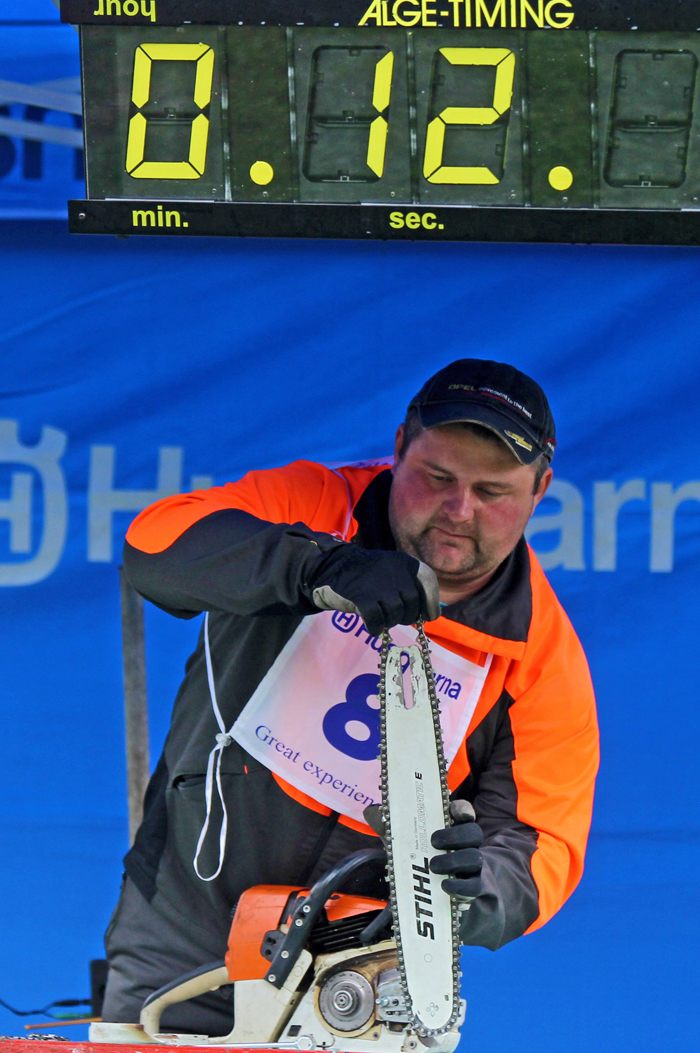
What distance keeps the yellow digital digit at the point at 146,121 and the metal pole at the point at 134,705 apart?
4.21ft

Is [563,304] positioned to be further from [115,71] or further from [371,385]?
[115,71]

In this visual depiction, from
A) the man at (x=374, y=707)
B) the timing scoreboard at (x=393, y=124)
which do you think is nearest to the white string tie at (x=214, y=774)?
the man at (x=374, y=707)

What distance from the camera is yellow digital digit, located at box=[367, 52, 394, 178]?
2121 mm

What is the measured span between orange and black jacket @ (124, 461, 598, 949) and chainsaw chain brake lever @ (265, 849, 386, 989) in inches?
13.3

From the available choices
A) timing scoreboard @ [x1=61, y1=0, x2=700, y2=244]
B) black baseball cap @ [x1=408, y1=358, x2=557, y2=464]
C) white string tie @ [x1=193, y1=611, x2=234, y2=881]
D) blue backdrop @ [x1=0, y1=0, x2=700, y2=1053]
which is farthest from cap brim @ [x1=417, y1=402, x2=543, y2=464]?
blue backdrop @ [x1=0, y1=0, x2=700, y2=1053]

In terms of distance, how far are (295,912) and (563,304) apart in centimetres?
196

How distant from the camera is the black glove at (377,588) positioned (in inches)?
63.0

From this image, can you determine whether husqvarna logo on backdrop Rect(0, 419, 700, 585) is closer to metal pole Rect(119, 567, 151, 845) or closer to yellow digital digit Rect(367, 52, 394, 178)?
metal pole Rect(119, 567, 151, 845)

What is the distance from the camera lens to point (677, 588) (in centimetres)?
314

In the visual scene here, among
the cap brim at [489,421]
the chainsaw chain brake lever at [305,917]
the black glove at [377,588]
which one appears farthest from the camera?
the cap brim at [489,421]

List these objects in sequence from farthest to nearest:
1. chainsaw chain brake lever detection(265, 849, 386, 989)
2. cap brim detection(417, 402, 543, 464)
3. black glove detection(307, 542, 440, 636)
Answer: cap brim detection(417, 402, 543, 464) → chainsaw chain brake lever detection(265, 849, 386, 989) → black glove detection(307, 542, 440, 636)

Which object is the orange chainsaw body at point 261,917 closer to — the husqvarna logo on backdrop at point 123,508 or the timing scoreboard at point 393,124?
the timing scoreboard at point 393,124

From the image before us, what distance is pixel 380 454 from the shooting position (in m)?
3.17

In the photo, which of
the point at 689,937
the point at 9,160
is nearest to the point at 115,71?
the point at 9,160
